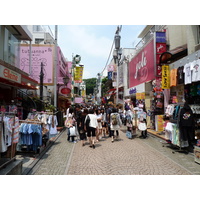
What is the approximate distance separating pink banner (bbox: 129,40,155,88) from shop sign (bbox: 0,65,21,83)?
370 inches

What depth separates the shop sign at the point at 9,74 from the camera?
6219mm

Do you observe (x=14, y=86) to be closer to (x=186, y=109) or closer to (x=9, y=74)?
(x=9, y=74)

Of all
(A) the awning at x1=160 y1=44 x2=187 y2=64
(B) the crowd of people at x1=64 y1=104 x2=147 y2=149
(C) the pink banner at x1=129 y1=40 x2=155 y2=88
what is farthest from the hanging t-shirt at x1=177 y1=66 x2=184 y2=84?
(C) the pink banner at x1=129 y1=40 x2=155 y2=88

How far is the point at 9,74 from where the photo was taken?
6.80 metres

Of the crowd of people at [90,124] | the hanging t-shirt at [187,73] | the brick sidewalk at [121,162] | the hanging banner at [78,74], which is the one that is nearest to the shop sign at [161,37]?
the hanging t-shirt at [187,73]

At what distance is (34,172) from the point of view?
4.52 metres

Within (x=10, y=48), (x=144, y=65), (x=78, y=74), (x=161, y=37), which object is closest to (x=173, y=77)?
(x=161, y=37)

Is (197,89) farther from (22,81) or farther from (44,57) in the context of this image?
(44,57)

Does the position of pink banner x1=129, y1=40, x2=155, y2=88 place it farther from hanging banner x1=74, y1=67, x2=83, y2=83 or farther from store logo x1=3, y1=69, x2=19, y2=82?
hanging banner x1=74, y1=67, x2=83, y2=83

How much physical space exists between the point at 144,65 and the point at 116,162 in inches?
442

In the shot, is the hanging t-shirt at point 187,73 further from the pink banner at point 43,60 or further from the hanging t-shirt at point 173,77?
the pink banner at point 43,60

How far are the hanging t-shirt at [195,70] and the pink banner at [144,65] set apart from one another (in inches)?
216
